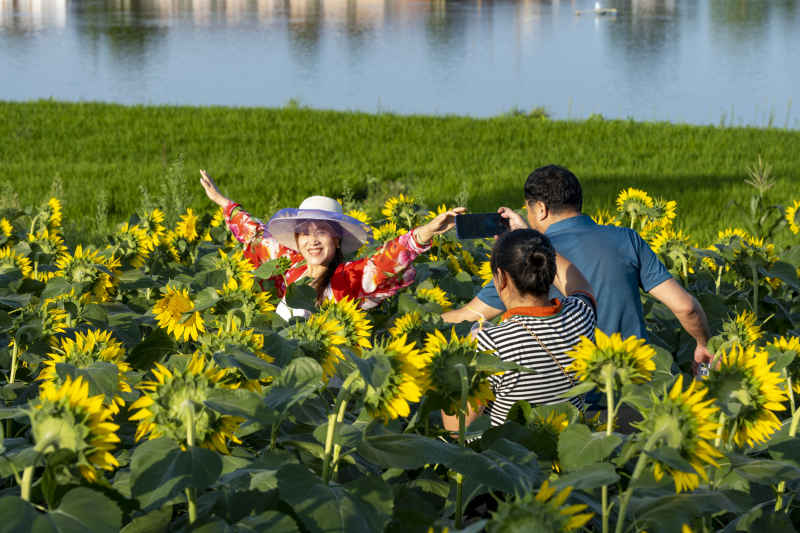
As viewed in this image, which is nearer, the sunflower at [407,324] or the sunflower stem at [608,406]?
the sunflower stem at [608,406]

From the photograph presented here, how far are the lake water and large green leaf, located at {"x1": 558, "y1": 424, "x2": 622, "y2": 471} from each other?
18.6m

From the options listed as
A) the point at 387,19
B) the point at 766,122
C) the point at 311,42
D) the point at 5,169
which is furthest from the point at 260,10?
the point at 5,169

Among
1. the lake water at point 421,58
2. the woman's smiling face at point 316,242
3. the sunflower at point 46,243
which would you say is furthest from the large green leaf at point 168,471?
the lake water at point 421,58

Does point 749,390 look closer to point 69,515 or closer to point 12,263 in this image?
point 69,515

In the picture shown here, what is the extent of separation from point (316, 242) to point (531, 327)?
138 cm

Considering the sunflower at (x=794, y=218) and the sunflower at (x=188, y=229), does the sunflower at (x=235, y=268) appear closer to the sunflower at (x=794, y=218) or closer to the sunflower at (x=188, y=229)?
the sunflower at (x=188, y=229)

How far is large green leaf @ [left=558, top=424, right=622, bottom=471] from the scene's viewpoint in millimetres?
1683

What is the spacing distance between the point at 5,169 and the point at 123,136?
3.36 meters

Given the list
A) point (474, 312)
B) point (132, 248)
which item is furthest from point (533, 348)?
point (132, 248)

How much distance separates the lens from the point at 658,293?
384 centimetres

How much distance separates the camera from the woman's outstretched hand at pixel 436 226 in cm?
360

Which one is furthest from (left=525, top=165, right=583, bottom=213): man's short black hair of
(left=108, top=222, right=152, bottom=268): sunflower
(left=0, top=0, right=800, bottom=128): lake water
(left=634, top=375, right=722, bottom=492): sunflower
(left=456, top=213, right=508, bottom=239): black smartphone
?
(left=0, top=0, right=800, bottom=128): lake water

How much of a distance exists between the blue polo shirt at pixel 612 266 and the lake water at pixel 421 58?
1644 centimetres

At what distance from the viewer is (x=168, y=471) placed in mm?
1450
